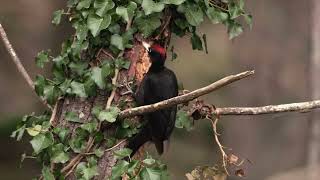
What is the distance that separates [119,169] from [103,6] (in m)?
0.66

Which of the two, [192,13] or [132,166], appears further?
[192,13]

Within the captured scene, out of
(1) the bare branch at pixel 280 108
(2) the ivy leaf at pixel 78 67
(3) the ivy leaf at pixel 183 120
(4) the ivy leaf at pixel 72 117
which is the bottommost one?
(3) the ivy leaf at pixel 183 120

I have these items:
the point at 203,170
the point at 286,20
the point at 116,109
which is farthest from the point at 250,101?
the point at 116,109

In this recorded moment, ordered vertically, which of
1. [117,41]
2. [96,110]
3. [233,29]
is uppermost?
[117,41]

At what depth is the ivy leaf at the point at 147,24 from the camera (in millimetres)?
2795

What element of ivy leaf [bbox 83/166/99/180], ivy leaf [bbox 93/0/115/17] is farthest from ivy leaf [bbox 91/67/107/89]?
ivy leaf [bbox 83/166/99/180]

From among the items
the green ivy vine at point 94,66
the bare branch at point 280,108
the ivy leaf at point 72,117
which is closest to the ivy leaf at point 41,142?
the green ivy vine at point 94,66

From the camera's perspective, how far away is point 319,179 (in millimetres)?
6160

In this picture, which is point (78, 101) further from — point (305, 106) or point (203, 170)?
point (305, 106)

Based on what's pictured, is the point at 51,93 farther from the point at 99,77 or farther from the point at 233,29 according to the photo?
the point at 233,29

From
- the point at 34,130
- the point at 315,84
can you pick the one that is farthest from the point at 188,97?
the point at 315,84

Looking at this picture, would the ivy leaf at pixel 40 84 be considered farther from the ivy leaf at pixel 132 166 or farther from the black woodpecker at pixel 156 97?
the ivy leaf at pixel 132 166

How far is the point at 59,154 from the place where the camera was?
2.73 m

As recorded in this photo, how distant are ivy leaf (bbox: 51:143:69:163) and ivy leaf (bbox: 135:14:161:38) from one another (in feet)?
1.88
